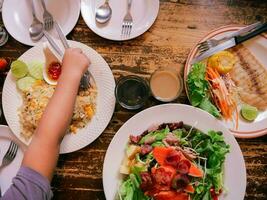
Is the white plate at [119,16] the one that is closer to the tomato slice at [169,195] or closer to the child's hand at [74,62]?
the child's hand at [74,62]

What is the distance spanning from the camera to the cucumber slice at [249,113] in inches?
68.4

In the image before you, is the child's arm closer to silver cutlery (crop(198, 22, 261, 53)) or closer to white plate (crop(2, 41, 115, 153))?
white plate (crop(2, 41, 115, 153))

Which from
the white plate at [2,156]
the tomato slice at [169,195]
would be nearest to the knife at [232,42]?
the tomato slice at [169,195]

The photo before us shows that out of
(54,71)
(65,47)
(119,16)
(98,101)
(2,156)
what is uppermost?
(119,16)

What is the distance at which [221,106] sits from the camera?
1729 millimetres

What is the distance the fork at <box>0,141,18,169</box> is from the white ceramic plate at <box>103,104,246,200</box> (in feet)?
1.42

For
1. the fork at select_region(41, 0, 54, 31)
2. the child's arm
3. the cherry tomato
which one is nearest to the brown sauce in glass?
the child's arm

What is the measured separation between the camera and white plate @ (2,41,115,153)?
1.71 metres

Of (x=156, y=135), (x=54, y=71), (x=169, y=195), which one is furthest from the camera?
(x=54, y=71)

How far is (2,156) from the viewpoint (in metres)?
1.71

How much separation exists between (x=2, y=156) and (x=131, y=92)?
0.68 metres

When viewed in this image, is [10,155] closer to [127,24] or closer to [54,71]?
[54,71]

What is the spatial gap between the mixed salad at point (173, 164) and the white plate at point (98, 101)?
0.18 meters

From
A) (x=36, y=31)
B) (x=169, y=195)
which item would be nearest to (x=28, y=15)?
(x=36, y=31)
